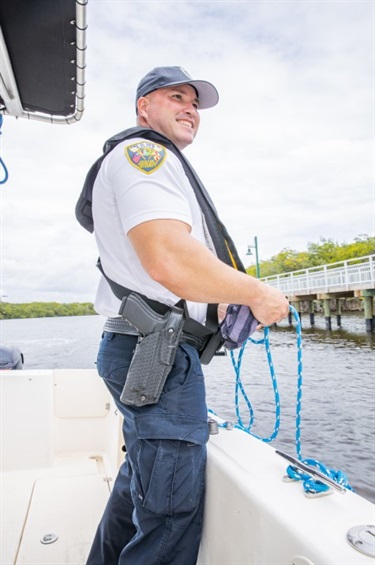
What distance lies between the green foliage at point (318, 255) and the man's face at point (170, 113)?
5669 cm

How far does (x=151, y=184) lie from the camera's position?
1.23 meters

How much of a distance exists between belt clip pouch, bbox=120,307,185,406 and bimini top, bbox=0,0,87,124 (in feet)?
4.59

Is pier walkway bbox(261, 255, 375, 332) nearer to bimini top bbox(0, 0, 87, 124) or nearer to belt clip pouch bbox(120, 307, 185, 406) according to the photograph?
bimini top bbox(0, 0, 87, 124)

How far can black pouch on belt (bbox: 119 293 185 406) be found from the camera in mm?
1312

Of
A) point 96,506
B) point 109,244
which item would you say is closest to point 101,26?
point 109,244

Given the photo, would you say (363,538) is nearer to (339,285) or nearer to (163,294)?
(163,294)

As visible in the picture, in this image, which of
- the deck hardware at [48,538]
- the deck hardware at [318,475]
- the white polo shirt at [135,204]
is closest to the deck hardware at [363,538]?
the deck hardware at [318,475]

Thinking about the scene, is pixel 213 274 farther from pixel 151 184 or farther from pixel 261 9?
pixel 261 9

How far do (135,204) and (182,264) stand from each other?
23 centimetres

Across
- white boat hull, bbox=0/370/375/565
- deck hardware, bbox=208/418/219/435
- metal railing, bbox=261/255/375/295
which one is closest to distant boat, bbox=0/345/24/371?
white boat hull, bbox=0/370/375/565

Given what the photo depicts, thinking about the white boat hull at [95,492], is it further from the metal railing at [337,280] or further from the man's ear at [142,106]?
the metal railing at [337,280]

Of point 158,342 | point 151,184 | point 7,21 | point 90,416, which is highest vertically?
point 7,21

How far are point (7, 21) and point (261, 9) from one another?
5.80 m

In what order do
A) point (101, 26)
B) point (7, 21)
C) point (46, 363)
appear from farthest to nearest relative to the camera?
point (46, 363) < point (101, 26) < point (7, 21)
